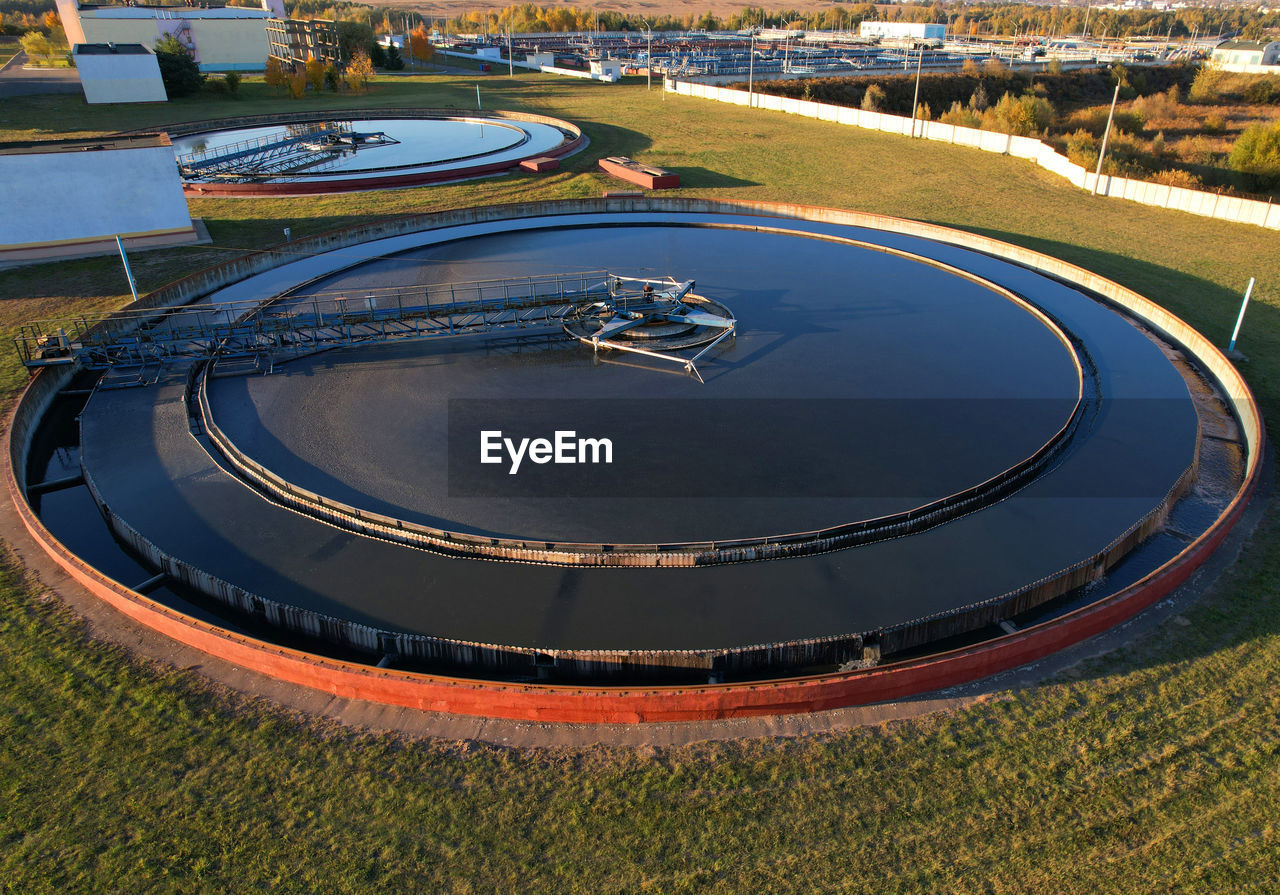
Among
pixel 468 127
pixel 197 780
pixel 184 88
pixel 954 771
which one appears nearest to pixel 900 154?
pixel 468 127

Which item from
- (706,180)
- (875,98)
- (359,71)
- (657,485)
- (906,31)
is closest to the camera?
(657,485)

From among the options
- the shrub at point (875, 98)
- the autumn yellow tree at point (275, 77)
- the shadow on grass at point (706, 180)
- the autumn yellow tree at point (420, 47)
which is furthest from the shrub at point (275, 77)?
the shrub at point (875, 98)

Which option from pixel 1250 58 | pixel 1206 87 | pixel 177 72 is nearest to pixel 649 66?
pixel 177 72

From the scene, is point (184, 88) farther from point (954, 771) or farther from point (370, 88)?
point (954, 771)

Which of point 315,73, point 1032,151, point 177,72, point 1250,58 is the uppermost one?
point 177,72

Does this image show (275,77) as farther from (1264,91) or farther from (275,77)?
(1264,91)

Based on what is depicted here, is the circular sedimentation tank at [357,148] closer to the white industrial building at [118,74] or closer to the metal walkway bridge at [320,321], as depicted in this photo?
the white industrial building at [118,74]

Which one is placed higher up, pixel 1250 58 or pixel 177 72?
pixel 177 72
